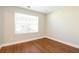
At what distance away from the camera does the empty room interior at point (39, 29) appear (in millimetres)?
1170

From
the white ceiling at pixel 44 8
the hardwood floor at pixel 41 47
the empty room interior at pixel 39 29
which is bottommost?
the hardwood floor at pixel 41 47

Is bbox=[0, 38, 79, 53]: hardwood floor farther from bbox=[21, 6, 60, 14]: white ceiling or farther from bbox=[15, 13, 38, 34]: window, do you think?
bbox=[21, 6, 60, 14]: white ceiling

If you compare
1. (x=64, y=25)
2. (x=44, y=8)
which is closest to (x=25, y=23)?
(x=44, y=8)

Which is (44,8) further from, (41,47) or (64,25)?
(41,47)

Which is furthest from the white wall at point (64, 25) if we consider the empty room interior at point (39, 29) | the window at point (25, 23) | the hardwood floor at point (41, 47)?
the window at point (25, 23)

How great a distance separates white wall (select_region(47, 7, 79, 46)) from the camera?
122 centimetres

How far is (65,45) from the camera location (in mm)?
1242

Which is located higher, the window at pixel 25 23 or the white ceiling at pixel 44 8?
the white ceiling at pixel 44 8

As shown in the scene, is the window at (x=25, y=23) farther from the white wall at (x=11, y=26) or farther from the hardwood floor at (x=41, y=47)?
the hardwood floor at (x=41, y=47)

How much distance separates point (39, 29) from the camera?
1316 mm

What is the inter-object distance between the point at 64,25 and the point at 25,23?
63cm

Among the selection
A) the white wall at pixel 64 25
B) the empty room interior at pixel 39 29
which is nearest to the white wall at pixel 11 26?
the empty room interior at pixel 39 29

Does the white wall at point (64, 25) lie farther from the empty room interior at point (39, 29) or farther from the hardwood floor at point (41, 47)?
the hardwood floor at point (41, 47)
